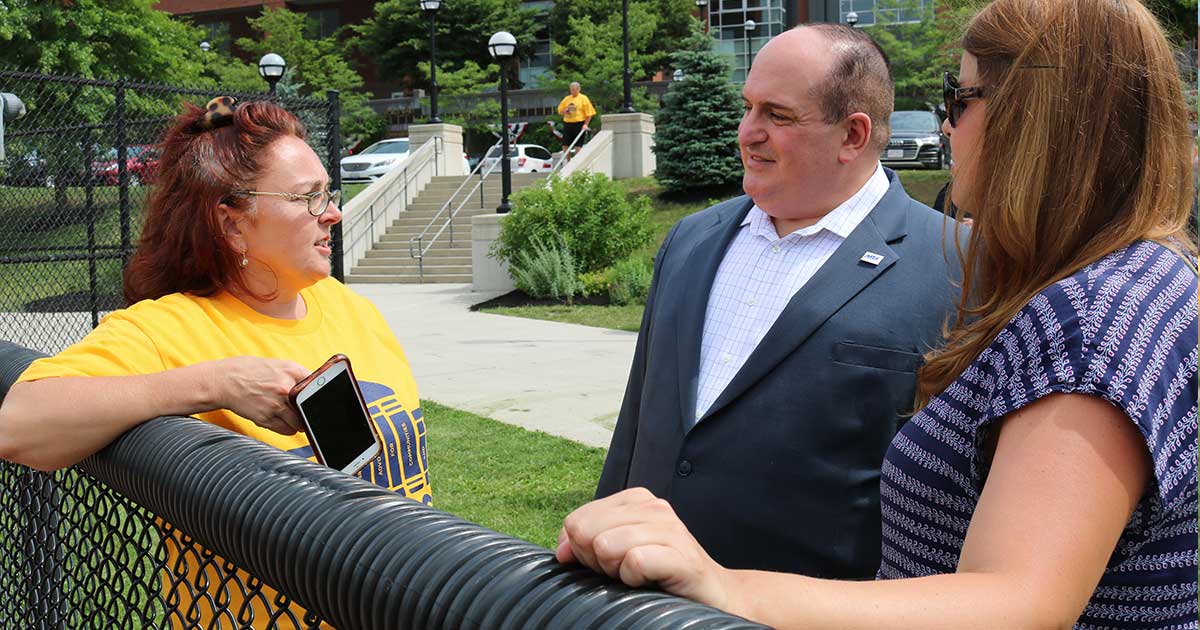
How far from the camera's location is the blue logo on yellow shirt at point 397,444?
244cm

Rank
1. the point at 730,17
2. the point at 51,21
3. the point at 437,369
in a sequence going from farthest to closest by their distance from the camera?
the point at 730,17 < the point at 51,21 < the point at 437,369

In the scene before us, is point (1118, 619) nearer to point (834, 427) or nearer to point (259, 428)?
point (834, 427)

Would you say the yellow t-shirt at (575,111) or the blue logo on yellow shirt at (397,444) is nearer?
the blue logo on yellow shirt at (397,444)

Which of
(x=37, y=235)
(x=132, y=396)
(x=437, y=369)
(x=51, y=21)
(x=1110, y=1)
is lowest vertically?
(x=437, y=369)

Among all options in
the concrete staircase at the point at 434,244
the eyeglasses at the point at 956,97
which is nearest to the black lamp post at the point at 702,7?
the concrete staircase at the point at 434,244

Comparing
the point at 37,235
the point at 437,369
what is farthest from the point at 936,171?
the point at 37,235

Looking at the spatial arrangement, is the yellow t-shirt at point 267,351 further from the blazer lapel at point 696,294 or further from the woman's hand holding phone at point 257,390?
the blazer lapel at point 696,294

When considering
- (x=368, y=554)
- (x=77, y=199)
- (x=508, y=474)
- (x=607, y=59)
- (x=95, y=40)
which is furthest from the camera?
(x=607, y=59)

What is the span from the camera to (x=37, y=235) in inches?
484

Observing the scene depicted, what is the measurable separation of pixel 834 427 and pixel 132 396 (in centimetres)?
156

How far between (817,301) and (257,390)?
4.51ft

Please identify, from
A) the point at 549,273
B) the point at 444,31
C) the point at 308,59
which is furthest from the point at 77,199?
the point at 444,31

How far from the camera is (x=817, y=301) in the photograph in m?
2.71

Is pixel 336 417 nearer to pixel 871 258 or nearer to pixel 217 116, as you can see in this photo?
pixel 217 116
